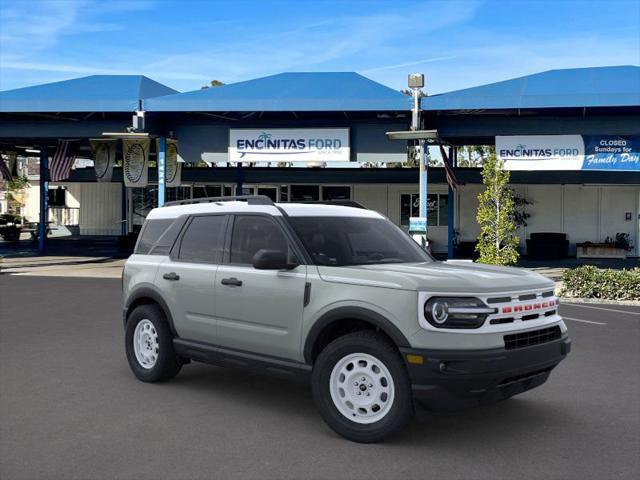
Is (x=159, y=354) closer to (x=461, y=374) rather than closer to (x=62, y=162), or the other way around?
(x=461, y=374)

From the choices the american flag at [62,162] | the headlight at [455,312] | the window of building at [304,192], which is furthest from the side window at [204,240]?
the window of building at [304,192]

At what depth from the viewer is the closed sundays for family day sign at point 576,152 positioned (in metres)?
19.9

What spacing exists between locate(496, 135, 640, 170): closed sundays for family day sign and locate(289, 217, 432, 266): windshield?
584 inches

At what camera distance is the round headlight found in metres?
4.63

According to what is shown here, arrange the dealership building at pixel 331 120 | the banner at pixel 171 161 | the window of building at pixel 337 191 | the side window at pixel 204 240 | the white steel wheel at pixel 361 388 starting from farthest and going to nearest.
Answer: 1. the window of building at pixel 337 191
2. the banner at pixel 171 161
3. the dealership building at pixel 331 120
4. the side window at pixel 204 240
5. the white steel wheel at pixel 361 388

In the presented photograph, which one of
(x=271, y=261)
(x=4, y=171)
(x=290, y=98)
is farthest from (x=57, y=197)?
(x=271, y=261)

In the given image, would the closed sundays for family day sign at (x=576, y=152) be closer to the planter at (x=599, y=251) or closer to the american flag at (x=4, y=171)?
the planter at (x=599, y=251)

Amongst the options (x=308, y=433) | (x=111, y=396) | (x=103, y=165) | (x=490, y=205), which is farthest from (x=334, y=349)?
(x=103, y=165)

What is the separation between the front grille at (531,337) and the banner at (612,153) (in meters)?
16.3

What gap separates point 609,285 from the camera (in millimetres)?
14250

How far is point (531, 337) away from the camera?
4.95 metres

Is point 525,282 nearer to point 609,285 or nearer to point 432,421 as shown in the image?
point 432,421

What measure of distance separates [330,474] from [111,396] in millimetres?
2820

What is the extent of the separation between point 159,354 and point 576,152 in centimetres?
1691
